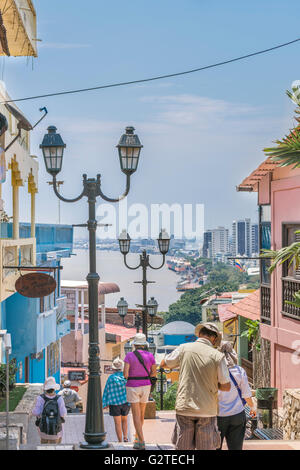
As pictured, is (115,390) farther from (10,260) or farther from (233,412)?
(10,260)

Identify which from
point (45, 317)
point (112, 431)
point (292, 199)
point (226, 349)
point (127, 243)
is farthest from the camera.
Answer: point (45, 317)

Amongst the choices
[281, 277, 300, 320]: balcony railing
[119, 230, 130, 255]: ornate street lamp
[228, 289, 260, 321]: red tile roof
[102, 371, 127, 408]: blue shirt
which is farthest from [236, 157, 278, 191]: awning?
[102, 371, 127, 408]: blue shirt

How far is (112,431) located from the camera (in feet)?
41.2

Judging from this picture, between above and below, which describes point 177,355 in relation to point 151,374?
above

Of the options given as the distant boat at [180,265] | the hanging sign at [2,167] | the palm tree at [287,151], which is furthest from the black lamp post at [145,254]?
the distant boat at [180,265]

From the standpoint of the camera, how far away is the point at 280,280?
16656 mm

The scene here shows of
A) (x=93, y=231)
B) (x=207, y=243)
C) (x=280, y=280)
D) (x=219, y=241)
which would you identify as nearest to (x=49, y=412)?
(x=93, y=231)

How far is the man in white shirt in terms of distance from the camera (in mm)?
6332

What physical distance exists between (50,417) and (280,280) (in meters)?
8.96

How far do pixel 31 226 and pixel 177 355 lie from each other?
44.8ft
